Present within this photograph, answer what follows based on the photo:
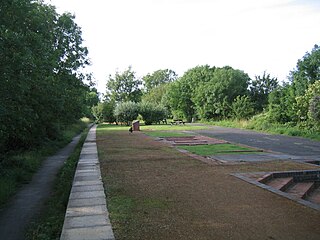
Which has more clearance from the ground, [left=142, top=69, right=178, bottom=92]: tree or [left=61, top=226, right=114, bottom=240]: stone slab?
[left=142, top=69, right=178, bottom=92]: tree

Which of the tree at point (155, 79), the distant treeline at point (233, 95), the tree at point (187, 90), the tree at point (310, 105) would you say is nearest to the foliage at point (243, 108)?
the distant treeline at point (233, 95)

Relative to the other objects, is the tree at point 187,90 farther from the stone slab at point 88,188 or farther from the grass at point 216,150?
the stone slab at point 88,188

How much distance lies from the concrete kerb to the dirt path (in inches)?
7.4

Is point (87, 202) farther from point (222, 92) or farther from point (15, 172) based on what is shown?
point (222, 92)

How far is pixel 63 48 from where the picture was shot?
2598 cm

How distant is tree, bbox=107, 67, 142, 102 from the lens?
75.4 meters

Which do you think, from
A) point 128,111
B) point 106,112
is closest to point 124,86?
point 106,112

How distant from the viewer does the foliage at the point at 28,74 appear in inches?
328

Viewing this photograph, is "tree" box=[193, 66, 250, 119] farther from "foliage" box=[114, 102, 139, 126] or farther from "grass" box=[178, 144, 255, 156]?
"grass" box=[178, 144, 255, 156]

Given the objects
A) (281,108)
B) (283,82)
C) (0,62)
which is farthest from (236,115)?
(0,62)

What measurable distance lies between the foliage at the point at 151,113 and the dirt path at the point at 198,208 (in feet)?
123


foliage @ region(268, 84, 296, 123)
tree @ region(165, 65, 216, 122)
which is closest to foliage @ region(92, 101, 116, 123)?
tree @ region(165, 65, 216, 122)

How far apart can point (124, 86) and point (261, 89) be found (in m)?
38.3

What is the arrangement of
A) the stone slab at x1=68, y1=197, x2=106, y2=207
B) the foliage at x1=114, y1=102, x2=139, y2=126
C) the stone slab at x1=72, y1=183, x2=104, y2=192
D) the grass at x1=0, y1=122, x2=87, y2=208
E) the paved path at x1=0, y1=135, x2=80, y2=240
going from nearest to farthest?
1. the stone slab at x1=68, y1=197, x2=106, y2=207
2. the paved path at x1=0, y1=135, x2=80, y2=240
3. the stone slab at x1=72, y1=183, x2=104, y2=192
4. the grass at x1=0, y1=122, x2=87, y2=208
5. the foliage at x1=114, y1=102, x2=139, y2=126
